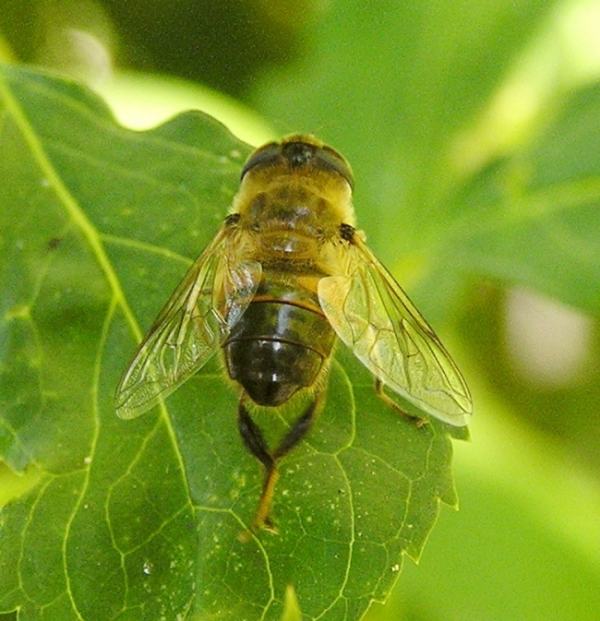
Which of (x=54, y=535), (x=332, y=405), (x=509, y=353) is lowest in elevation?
(x=509, y=353)

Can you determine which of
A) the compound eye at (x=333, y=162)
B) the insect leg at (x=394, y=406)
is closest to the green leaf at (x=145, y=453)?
the insect leg at (x=394, y=406)

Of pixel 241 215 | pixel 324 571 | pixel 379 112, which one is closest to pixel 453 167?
pixel 379 112

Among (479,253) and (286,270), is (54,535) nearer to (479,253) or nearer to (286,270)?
(286,270)

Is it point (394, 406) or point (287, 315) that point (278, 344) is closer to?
point (287, 315)

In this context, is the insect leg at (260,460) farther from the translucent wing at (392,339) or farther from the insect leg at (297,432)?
the translucent wing at (392,339)

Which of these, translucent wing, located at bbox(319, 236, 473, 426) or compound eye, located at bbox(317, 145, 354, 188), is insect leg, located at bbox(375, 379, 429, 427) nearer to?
translucent wing, located at bbox(319, 236, 473, 426)

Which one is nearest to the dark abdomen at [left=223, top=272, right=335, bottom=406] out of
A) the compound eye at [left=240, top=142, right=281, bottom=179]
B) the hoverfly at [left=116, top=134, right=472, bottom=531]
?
the hoverfly at [left=116, top=134, right=472, bottom=531]
